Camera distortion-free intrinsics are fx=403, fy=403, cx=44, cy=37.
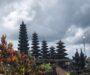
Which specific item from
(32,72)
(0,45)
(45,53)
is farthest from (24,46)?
(32,72)

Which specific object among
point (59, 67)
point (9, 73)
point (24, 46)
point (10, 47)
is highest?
point (24, 46)

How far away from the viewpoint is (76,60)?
147750 mm

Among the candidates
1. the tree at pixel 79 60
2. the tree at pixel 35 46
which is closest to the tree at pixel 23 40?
the tree at pixel 35 46

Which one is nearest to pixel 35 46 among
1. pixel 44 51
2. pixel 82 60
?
pixel 44 51

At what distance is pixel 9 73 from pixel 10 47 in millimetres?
12115

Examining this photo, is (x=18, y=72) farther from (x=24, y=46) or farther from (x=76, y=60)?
(x=76, y=60)

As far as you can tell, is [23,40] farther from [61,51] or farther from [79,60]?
[79,60]

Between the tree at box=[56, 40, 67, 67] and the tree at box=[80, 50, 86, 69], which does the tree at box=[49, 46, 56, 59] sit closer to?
the tree at box=[56, 40, 67, 67]

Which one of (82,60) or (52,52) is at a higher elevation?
(52,52)

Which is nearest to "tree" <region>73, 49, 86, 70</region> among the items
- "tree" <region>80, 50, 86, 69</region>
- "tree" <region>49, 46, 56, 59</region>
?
"tree" <region>80, 50, 86, 69</region>

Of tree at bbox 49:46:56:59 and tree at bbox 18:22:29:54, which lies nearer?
tree at bbox 18:22:29:54

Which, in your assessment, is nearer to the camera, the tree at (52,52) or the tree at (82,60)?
the tree at (52,52)

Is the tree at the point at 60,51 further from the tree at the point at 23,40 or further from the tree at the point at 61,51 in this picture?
the tree at the point at 23,40

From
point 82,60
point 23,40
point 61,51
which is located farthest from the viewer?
point 82,60
